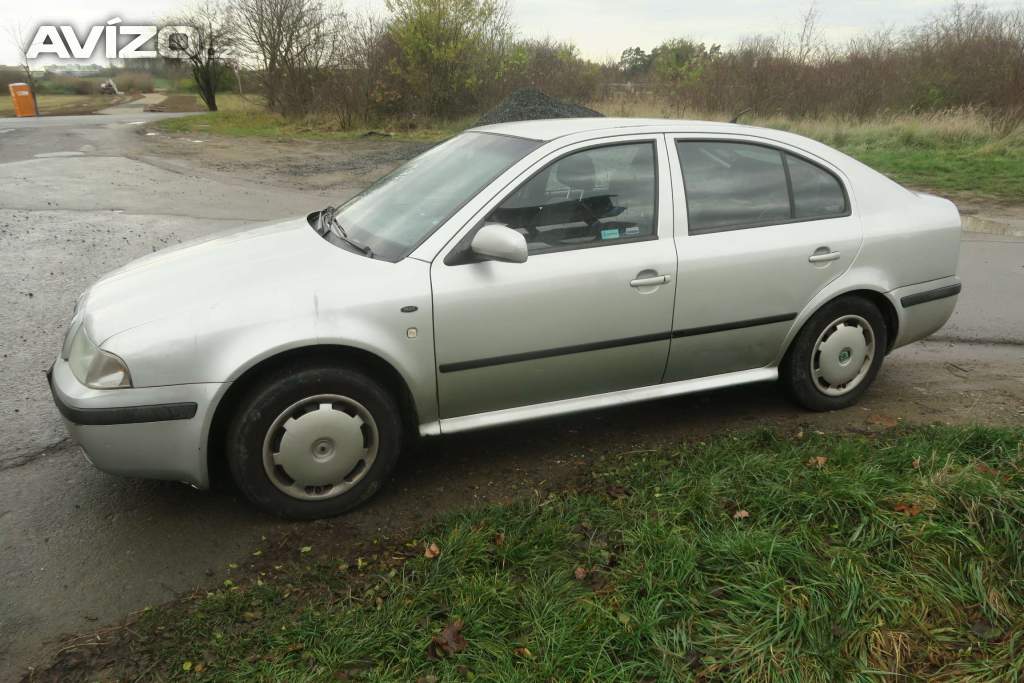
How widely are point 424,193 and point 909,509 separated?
2640 millimetres

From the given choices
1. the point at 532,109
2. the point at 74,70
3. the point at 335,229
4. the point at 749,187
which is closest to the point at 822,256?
the point at 749,187

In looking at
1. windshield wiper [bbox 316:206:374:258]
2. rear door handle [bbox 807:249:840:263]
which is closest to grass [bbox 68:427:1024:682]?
rear door handle [bbox 807:249:840:263]

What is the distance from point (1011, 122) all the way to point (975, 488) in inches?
739

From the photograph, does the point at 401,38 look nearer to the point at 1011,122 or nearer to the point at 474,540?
the point at 1011,122

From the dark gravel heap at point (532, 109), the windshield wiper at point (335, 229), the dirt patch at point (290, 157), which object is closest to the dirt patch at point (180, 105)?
the dirt patch at point (290, 157)

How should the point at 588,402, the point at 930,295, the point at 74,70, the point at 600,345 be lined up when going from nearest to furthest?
the point at 600,345
the point at 588,402
the point at 930,295
the point at 74,70

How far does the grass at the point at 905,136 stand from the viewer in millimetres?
A: 13844

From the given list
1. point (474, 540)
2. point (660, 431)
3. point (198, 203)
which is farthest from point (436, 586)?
point (198, 203)

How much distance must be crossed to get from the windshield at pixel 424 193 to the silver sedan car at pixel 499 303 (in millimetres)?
17

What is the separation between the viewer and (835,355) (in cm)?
444

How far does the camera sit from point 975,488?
314 centimetres

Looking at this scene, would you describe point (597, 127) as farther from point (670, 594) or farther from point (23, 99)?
point (23, 99)

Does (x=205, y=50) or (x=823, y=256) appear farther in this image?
(x=205, y=50)

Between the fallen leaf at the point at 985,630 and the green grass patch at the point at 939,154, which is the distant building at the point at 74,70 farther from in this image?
the fallen leaf at the point at 985,630
